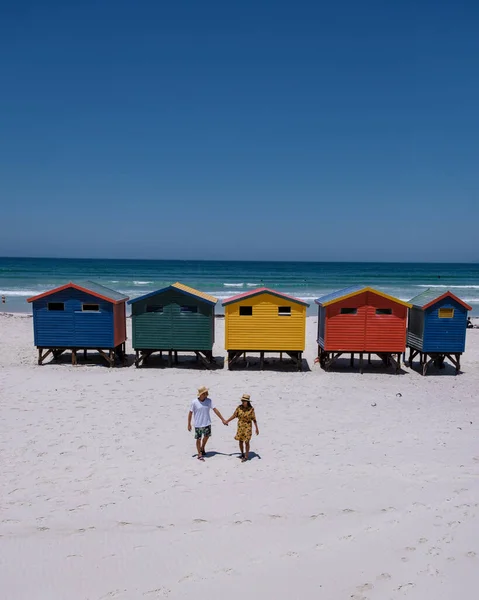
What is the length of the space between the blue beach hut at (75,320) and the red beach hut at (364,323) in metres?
7.82

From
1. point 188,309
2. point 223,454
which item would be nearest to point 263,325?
point 188,309

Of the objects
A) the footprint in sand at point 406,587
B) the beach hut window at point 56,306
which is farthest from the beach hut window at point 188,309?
the footprint in sand at point 406,587

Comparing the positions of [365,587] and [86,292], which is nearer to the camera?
[365,587]

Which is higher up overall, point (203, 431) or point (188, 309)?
point (188, 309)

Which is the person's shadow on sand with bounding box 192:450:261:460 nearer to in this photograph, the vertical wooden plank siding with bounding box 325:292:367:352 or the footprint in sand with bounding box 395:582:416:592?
the footprint in sand with bounding box 395:582:416:592

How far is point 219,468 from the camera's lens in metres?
8.98

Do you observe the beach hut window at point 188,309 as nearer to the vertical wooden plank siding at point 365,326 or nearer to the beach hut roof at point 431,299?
the vertical wooden plank siding at point 365,326

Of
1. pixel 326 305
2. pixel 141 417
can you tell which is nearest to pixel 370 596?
pixel 141 417

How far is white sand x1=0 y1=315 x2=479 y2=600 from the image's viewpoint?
19.4 feet

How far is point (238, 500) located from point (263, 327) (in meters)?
9.89

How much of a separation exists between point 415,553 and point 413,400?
839 cm

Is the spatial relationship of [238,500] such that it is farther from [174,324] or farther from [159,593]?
[174,324]

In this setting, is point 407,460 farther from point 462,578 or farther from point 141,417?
point 141,417

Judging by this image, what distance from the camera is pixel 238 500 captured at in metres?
7.76
